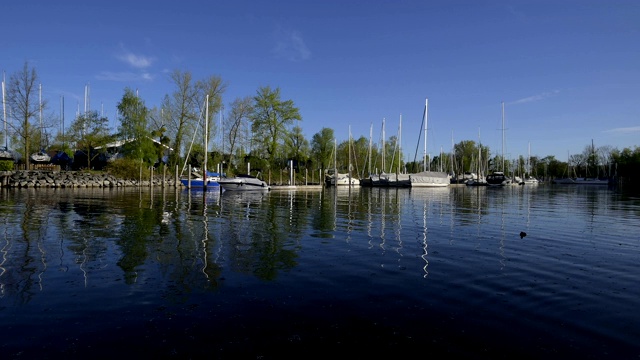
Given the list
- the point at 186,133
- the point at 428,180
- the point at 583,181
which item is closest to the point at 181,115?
the point at 186,133

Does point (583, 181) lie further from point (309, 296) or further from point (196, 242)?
point (309, 296)

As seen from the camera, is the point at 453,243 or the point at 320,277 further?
the point at 453,243

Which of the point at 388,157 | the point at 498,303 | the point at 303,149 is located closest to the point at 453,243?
the point at 498,303

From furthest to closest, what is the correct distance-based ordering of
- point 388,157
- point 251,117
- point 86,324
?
point 388,157
point 251,117
point 86,324

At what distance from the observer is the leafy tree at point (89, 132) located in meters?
62.0

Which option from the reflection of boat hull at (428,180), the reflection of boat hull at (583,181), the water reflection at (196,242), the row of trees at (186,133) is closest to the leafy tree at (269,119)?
the row of trees at (186,133)

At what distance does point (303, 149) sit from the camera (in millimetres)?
88375

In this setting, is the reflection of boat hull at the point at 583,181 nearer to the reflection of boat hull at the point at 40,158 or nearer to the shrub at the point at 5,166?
the reflection of boat hull at the point at 40,158

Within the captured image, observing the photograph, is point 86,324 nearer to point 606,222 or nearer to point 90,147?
point 606,222

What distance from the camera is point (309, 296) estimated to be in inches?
277

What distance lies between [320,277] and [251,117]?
65.5 meters

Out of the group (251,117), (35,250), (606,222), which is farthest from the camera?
(251,117)

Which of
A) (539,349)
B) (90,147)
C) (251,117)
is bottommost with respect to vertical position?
(539,349)

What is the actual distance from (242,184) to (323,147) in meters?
55.2
